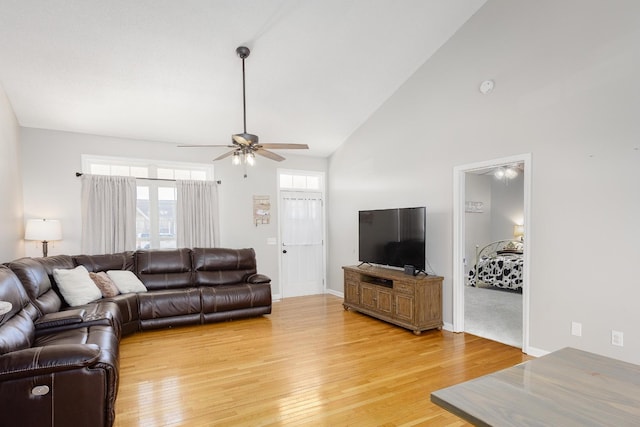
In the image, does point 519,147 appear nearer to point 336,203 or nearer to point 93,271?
point 336,203

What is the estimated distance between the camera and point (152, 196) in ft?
17.9

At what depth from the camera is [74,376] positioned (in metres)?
2.00

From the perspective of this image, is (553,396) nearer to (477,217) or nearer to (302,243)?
(302,243)

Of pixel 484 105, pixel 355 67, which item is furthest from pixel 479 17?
pixel 355 67

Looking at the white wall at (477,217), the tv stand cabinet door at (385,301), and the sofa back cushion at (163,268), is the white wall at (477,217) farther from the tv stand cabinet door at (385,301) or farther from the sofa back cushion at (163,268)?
the sofa back cushion at (163,268)

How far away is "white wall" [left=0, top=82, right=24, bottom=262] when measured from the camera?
3.64 m

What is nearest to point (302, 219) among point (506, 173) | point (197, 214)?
point (197, 214)

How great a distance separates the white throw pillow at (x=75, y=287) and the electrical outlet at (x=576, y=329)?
17.0 feet

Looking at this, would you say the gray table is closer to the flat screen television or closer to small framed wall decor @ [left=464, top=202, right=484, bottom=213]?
the flat screen television

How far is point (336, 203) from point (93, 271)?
4.14m

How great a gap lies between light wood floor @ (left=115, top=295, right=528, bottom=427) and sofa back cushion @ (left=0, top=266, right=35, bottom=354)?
839 mm

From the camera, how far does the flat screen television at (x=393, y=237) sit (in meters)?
4.49

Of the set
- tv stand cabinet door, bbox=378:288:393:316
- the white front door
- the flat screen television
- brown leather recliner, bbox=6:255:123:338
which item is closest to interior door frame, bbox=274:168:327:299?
the white front door

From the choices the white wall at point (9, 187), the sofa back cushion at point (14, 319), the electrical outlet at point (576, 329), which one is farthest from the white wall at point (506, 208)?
the white wall at point (9, 187)
